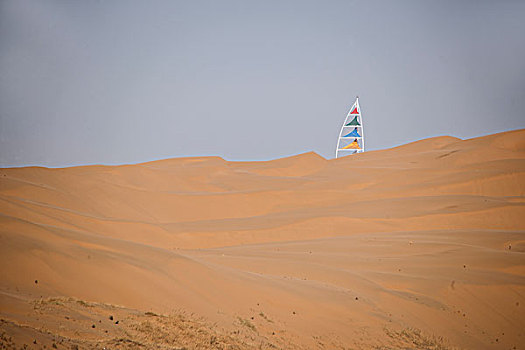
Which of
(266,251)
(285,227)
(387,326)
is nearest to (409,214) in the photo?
(285,227)

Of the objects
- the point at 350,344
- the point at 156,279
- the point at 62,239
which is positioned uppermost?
the point at 62,239

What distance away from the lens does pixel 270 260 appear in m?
16.9

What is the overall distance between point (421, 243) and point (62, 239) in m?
12.8

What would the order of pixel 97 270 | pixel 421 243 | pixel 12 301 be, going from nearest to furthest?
1. pixel 12 301
2. pixel 97 270
3. pixel 421 243

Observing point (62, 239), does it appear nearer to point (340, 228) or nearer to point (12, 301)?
point (12, 301)

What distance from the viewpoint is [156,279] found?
37.1ft

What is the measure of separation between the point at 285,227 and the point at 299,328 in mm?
14905

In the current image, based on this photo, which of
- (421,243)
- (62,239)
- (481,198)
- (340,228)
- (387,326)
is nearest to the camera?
(62,239)

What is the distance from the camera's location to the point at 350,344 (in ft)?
36.9

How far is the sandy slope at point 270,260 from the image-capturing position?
9.53 m

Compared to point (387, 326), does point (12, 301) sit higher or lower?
higher

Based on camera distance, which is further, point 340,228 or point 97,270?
point 340,228

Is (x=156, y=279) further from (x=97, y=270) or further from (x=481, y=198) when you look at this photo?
(x=481, y=198)

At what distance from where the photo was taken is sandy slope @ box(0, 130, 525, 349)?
31.3 feet
